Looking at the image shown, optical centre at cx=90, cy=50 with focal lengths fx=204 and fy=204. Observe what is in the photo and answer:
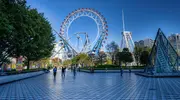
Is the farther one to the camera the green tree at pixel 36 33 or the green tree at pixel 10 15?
the green tree at pixel 36 33

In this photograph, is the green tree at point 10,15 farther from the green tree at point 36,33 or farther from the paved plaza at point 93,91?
the paved plaza at point 93,91

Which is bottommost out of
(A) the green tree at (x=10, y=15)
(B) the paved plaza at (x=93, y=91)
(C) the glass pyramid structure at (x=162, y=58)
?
(B) the paved plaza at (x=93, y=91)

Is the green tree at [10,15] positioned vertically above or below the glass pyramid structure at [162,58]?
above

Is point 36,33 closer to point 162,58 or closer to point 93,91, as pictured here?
point 93,91

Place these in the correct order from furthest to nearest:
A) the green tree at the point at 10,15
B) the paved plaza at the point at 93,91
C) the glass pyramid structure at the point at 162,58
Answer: the glass pyramid structure at the point at 162,58 → the green tree at the point at 10,15 → the paved plaza at the point at 93,91

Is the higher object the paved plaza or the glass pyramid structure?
the glass pyramid structure

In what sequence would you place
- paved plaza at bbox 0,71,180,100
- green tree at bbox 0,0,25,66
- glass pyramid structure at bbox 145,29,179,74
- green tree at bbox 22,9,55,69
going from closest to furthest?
paved plaza at bbox 0,71,180,100
green tree at bbox 0,0,25,66
green tree at bbox 22,9,55,69
glass pyramid structure at bbox 145,29,179,74

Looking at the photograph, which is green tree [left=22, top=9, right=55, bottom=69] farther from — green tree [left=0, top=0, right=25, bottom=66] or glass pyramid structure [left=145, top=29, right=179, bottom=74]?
glass pyramid structure [left=145, top=29, right=179, bottom=74]

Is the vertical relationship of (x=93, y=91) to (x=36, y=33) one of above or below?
below

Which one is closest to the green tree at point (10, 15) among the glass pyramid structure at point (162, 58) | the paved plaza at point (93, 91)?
the paved plaza at point (93, 91)

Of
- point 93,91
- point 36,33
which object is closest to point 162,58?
point 36,33

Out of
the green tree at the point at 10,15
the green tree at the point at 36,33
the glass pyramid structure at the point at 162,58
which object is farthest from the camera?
the glass pyramid structure at the point at 162,58

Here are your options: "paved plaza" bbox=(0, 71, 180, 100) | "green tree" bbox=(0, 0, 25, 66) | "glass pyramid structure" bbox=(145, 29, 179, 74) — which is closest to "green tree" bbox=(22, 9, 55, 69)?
"green tree" bbox=(0, 0, 25, 66)

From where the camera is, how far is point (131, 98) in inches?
401
